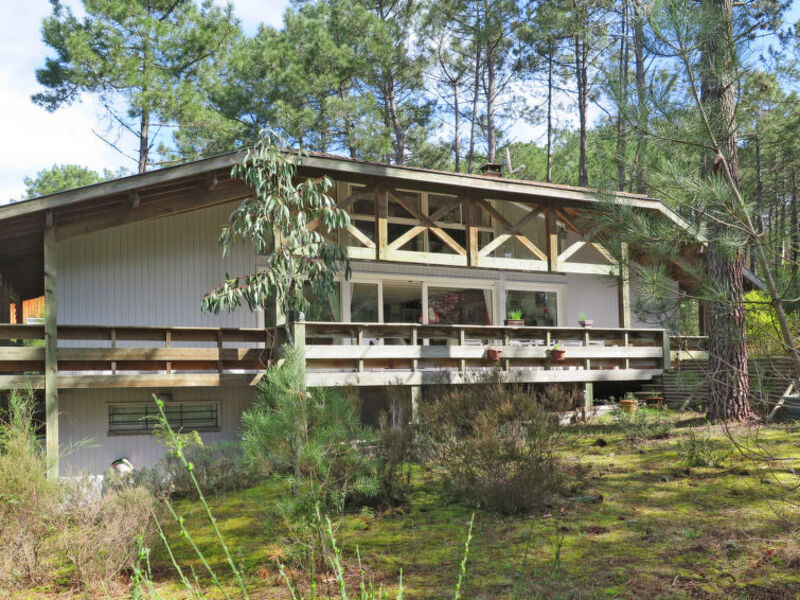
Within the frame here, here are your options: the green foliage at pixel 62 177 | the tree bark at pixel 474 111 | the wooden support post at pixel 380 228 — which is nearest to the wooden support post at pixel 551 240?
the wooden support post at pixel 380 228

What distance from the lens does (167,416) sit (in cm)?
1230

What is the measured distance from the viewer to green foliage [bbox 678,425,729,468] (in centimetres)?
851

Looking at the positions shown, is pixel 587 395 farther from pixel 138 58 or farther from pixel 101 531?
pixel 138 58

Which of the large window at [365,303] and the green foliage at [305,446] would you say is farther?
the large window at [365,303]

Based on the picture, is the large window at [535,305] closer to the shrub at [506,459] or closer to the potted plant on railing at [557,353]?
the potted plant on railing at [557,353]

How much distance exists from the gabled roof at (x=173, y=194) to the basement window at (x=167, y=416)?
3140 mm

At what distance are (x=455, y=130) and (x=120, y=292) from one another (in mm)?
19722

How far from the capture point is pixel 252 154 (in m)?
9.79

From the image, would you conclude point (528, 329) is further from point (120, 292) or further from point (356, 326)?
point (120, 292)

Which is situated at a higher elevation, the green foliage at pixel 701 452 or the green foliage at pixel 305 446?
the green foliage at pixel 305 446

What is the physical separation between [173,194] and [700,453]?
29.5ft

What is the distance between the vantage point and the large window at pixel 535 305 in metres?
15.9

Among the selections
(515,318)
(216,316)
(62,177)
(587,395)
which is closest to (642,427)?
(587,395)

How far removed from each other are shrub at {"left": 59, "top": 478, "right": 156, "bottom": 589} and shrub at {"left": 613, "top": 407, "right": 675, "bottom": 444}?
6.88 metres
